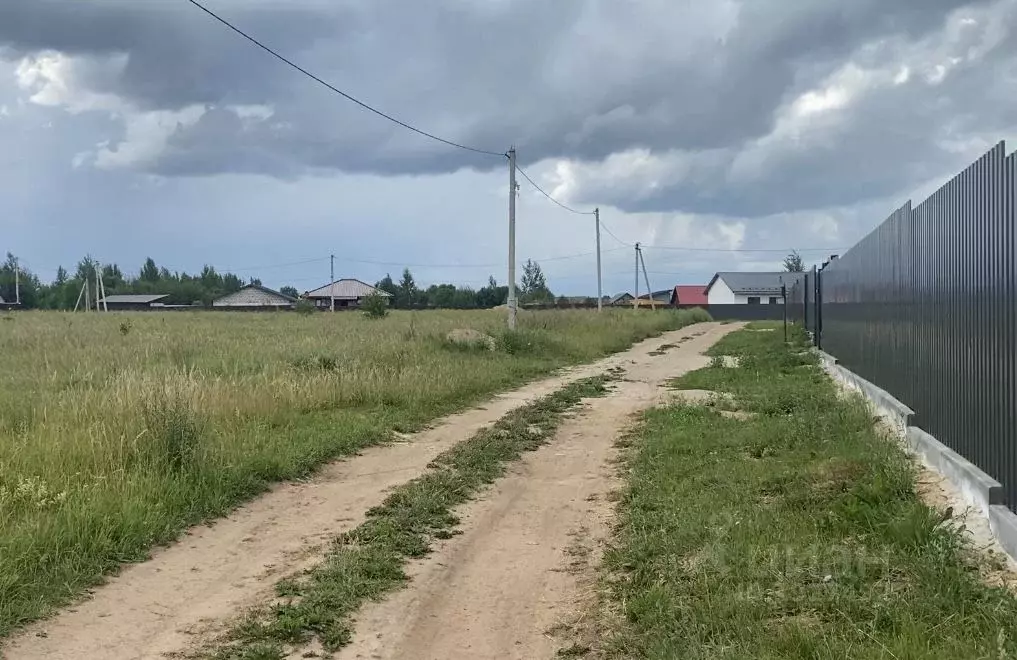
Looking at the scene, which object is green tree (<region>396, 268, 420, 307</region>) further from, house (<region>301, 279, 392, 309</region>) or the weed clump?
the weed clump

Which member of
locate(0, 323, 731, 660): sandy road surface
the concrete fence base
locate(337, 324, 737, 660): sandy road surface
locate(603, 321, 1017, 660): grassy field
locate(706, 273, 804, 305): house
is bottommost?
locate(337, 324, 737, 660): sandy road surface

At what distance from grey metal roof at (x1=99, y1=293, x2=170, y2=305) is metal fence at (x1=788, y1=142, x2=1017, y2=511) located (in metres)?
113

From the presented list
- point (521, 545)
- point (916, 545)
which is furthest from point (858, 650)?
point (521, 545)

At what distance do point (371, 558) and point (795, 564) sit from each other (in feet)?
8.74

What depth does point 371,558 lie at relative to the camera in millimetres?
5348

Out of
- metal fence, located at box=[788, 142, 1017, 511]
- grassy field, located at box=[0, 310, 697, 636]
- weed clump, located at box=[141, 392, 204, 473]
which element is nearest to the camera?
metal fence, located at box=[788, 142, 1017, 511]

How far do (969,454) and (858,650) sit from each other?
116 inches

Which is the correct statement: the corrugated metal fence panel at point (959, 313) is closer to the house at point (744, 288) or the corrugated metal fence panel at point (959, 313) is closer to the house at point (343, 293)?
the house at point (744, 288)

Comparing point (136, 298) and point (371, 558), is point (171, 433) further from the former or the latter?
point (136, 298)

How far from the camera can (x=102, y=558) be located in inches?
203

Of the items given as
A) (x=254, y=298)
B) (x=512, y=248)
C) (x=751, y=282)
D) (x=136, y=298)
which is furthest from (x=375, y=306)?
(x=136, y=298)

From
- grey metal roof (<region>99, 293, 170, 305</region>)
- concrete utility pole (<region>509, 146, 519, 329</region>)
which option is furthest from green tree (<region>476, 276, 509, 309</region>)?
concrete utility pole (<region>509, 146, 519, 329</region>)

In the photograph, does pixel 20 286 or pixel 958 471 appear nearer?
pixel 958 471

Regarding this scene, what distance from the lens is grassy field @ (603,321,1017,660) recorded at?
11.9 ft
